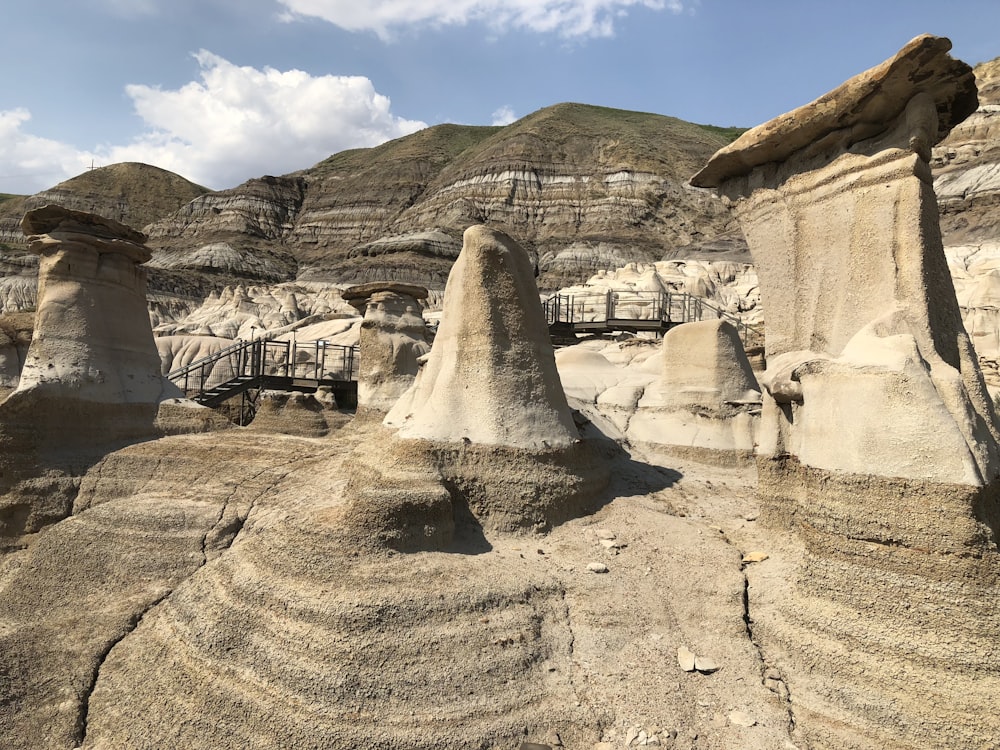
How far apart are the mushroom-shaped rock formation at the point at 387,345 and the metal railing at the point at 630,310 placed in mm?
8911

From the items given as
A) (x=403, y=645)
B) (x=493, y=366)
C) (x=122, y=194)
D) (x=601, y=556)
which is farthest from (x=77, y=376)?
(x=122, y=194)

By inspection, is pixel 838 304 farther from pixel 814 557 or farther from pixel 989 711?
pixel 989 711

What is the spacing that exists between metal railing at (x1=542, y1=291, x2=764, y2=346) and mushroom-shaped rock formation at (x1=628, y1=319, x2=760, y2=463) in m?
11.1

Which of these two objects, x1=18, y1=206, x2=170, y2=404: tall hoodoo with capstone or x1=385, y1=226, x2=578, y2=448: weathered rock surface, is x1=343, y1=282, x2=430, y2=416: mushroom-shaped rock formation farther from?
x1=385, y1=226, x2=578, y2=448: weathered rock surface

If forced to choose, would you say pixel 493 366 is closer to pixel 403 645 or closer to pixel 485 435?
pixel 485 435

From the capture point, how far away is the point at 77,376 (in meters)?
8.58

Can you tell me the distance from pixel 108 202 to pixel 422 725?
236 feet

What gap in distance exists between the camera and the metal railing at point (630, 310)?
67.6ft

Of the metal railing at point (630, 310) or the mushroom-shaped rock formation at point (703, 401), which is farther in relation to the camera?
the metal railing at point (630, 310)

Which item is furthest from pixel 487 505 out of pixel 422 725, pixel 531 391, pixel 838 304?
pixel 838 304

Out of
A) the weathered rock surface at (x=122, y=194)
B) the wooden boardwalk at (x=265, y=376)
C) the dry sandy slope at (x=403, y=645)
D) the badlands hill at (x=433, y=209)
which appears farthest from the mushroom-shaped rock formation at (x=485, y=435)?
the weathered rock surface at (x=122, y=194)

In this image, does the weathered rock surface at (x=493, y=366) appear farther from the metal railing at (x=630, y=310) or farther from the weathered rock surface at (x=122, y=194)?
the weathered rock surface at (x=122, y=194)

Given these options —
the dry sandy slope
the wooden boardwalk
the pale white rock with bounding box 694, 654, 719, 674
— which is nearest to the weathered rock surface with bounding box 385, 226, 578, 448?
the dry sandy slope

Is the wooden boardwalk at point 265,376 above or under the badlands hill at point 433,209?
under
